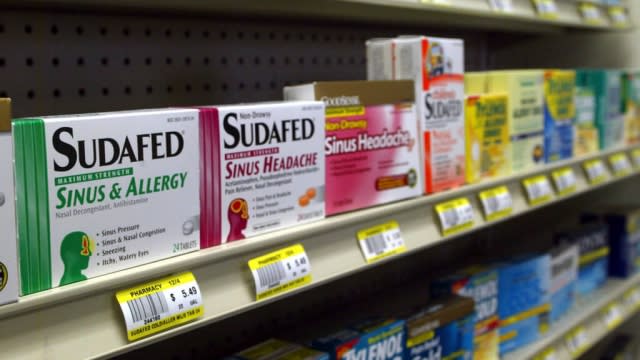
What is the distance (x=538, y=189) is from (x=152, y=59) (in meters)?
1.02

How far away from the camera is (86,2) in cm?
120

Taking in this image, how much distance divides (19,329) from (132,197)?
0.68 feet

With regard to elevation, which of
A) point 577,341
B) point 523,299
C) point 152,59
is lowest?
point 577,341

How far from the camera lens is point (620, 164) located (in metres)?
2.31

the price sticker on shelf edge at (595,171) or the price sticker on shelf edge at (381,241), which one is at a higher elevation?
the price sticker on shelf edge at (595,171)

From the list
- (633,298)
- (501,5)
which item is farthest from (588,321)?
(501,5)

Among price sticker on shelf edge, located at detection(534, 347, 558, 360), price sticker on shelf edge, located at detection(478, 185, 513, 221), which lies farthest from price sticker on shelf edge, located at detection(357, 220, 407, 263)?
price sticker on shelf edge, located at detection(534, 347, 558, 360)

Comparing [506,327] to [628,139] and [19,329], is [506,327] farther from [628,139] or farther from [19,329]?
[19,329]

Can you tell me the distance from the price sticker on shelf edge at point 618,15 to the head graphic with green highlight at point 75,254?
6.61 feet

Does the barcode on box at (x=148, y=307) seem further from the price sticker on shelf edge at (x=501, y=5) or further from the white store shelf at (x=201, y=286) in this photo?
the price sticker on shelf edge at (x=501, y=5)

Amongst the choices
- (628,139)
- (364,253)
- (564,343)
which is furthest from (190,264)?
(628,139)

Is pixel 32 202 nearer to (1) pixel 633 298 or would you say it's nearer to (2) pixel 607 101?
(2) pixel 607 101

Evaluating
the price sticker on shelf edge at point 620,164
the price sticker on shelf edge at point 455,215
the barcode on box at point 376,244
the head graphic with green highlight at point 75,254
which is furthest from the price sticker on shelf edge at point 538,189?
the head graphic with green highlight at point 75,254

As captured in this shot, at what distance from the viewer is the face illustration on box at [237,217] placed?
1024 mm
